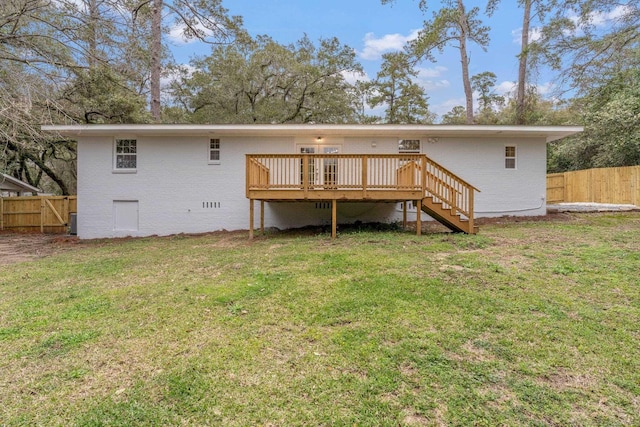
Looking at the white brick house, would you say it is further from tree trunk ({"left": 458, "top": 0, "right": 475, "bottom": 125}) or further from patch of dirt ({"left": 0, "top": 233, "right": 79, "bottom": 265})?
tree trunk ({"left": 458, "top": 0, "right": 475, "bottom": 125})

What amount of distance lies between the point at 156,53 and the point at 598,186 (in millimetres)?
21458

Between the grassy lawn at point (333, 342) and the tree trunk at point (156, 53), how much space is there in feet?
36.0

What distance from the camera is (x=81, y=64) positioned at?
9406 millimetres

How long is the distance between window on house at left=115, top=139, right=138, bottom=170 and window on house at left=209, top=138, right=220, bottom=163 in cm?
251

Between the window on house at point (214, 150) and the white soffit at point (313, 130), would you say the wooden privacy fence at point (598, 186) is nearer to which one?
the white soffit at point (313, 130)

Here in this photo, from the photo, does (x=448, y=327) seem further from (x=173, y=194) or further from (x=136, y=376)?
(x=173, y=194)

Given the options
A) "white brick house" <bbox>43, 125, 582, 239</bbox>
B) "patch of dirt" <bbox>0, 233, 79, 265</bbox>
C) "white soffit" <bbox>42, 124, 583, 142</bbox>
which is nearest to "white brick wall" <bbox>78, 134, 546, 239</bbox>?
"white brick house" <bbox>43, 125, 582, 239</bbox>

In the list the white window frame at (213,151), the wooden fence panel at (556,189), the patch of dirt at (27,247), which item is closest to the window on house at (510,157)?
the wooden fence panel at (556,189)

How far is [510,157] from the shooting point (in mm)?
10930

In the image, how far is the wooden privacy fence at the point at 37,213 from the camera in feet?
44.7

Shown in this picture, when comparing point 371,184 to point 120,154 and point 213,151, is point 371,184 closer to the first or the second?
point 213,151

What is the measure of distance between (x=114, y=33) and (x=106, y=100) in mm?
5163

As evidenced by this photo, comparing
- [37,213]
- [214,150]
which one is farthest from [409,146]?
[37,213]

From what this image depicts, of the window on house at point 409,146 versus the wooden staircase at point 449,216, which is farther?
the window on house at point 409,146
